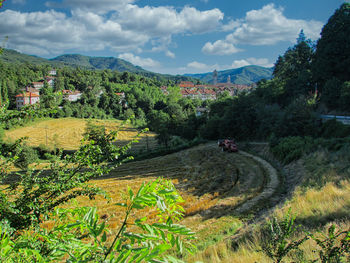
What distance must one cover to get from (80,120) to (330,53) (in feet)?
274

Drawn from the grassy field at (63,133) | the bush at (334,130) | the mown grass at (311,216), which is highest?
the bush at (334,130)

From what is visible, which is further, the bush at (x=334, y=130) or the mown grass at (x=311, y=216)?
the bush at (x=334, y=130)

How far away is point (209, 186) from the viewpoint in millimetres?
17312

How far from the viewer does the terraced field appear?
34.6 feet

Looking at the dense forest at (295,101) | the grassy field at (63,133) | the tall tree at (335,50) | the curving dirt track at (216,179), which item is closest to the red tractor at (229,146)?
the curving dirt track at (216,179)

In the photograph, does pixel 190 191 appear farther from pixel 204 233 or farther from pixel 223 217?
pixel 204 233

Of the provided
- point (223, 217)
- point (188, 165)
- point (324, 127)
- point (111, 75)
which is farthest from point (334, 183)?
point (111, 75)

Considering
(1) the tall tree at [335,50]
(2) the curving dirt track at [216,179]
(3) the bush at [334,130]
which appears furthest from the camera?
(1) the tall tree at [335,50]

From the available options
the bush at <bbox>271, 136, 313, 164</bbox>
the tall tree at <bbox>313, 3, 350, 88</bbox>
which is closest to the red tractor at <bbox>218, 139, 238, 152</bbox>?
the bush at <bbox>271, 136, 313, 164</bbox>

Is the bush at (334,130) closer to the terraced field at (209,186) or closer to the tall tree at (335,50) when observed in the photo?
the terraced field at (209,186)

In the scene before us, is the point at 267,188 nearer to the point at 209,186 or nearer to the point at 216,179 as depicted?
the point at 209,186

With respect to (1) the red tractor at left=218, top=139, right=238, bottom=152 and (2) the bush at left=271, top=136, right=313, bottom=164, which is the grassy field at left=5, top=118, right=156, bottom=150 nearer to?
(1) the red tractor at left=218, top=139, right=238, bottom=152

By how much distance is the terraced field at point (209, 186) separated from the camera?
10.6 m

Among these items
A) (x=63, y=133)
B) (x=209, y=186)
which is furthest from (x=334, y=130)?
(x=63, y=133)
